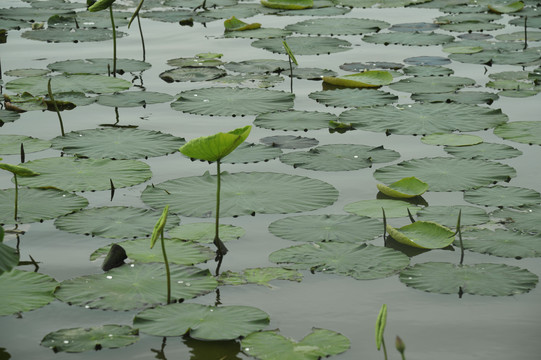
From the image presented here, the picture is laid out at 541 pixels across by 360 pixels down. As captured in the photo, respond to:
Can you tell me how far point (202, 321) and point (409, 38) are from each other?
4.32 metres

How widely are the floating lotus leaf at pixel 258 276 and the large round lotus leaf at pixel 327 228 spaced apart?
27 centimetres

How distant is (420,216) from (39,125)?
85.5 inches

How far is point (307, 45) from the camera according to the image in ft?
20.5

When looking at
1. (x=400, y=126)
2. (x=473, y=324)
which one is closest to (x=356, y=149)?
(x=400, y=126)

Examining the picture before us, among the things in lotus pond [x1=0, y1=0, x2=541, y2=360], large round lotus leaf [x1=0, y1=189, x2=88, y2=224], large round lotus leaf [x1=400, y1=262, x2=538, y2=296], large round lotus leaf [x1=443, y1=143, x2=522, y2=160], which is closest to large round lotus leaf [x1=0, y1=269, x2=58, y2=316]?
lotus pond [x1=0, y1=0, x2=541, y2=360]

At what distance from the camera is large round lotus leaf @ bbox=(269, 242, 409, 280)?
2.95 metres

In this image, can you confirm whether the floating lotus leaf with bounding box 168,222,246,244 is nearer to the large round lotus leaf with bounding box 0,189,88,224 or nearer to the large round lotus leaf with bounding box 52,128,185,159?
the large round lotus leaf with bounding box 0,189,88,224

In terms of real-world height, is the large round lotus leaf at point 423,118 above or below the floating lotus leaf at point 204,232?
above

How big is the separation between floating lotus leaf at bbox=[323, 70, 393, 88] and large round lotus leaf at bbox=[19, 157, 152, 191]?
1712 mm

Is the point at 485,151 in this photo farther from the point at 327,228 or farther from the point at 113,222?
the point at 113,222

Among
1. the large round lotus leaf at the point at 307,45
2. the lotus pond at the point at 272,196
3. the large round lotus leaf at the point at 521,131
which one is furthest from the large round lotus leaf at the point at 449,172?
the large round lotus leaf at the point at 307,45

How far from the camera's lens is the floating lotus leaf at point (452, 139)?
13.9ft

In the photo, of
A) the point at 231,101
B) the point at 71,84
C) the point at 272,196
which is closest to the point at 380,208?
the point at 272,196

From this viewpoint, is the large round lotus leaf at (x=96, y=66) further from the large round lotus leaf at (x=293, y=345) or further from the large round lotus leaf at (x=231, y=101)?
the large round lotus leaf at (x=293, y=345)
